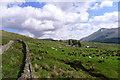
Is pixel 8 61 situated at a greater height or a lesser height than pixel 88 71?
greater

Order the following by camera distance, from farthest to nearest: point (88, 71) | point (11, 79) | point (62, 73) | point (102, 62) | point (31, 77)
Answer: point (102, 62), point (88, 71), point (62, 73), point (11, 79), point (31, 77)

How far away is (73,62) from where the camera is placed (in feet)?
126

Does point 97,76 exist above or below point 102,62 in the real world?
below

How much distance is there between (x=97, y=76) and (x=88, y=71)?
3183mm

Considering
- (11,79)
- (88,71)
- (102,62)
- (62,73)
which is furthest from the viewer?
(102,62)

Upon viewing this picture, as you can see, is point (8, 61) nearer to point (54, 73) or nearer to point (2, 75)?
point (2, 75)

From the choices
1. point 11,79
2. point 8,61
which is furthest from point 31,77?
point 8,61

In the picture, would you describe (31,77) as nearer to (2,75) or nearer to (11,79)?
(11,79)

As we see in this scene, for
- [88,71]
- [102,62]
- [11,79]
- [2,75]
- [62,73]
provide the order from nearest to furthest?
[11,79], [2,75], [62,73], [88,71], [102,62]

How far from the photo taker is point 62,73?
2725 centimetres

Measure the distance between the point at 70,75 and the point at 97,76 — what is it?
815 cm

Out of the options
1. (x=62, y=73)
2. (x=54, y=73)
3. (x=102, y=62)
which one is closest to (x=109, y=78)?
(x=102, y=62)

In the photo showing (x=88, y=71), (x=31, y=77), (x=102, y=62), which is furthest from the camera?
(x=102, y=62)

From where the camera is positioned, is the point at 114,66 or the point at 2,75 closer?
the point at 2,75
